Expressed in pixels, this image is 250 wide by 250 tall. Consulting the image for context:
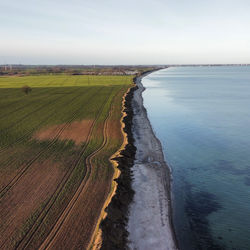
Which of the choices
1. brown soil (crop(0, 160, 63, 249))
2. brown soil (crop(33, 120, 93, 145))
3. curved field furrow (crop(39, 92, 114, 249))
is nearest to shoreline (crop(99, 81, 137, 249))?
curved field furrow (crop(39, 92, 114, 249))

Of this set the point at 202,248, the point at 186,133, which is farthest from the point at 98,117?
the point at 202,248

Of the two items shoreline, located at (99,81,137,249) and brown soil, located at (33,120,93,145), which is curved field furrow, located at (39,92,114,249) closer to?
shoreline, located at (99,81,137,249)

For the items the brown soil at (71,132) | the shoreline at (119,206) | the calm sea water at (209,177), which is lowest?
the calm sea water at (209,177)

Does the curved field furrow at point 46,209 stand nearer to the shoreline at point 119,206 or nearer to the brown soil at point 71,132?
the shoreline at point 119,206

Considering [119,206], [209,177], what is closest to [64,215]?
[119,206]

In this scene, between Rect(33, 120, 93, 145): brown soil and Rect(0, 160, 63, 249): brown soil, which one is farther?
Rect(33, 120, 93, 145): brown soil

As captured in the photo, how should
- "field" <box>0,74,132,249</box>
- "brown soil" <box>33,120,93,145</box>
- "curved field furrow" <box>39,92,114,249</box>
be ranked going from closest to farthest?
1. "curved field furrow" <box>39,92,114,249</box>
2. "field" <box>0,74,132,249</box>
3. "brown soil" <box>33,120,93,145</box>

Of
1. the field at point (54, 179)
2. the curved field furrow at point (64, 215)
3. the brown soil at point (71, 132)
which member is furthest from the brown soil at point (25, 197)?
the brown soil at point (71, 132)
